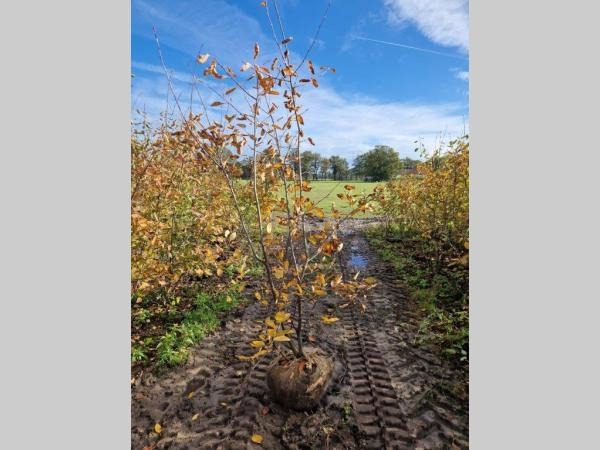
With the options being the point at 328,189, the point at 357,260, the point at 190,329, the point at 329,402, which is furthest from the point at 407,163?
the point at 329,402

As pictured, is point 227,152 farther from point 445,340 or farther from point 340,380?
point 445,340

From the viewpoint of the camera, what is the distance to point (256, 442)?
7.63ft

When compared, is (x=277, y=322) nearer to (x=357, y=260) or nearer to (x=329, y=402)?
(x=329, y=402)

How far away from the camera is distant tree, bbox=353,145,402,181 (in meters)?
7.52

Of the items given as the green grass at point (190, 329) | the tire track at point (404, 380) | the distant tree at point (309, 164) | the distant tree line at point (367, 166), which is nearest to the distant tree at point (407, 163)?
the distant tree line at point (367, 166)

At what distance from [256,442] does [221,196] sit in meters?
3.71

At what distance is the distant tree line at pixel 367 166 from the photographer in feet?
9.63

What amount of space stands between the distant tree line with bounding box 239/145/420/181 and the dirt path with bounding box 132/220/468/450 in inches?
72.6

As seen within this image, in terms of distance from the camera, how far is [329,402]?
2.68 m

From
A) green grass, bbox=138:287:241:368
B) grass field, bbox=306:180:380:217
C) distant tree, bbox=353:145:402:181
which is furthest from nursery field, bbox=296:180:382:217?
distant tree, bbox=353:145:402:181

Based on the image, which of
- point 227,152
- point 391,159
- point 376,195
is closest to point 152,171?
point 227,152

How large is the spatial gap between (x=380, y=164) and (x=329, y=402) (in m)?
6.90

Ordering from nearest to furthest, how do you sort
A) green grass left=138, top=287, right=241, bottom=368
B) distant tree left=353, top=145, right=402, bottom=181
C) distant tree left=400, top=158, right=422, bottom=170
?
green grass left=138, top=287, right=241, bottom=368 < distant tree left=353, top=145, right=402, bottom=181 < distant tree left=400, top=158, right=422, bottom=170

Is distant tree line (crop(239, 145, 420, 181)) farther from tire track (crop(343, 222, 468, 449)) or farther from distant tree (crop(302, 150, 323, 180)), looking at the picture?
tire track (crop(343, 222, 468, 449))
